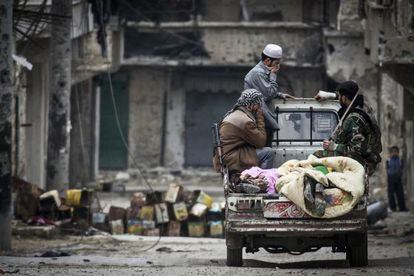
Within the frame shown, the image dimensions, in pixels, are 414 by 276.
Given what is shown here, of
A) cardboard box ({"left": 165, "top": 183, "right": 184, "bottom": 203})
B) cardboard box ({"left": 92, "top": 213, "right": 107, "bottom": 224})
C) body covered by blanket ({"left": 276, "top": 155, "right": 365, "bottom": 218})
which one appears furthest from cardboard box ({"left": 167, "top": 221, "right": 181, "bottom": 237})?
body covered by blanket ({"left": 276, "top": 155, "right": 365, "bottom": 218})

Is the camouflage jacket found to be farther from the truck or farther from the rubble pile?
the rubble pile

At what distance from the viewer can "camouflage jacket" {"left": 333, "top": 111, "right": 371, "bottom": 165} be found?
1579 cm

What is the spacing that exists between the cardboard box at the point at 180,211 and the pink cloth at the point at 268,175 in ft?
24.9

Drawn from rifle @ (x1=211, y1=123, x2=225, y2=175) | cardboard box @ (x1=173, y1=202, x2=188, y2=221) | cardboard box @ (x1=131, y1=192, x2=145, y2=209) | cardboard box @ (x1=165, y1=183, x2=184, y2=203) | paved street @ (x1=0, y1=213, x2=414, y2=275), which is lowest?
paved street @ (x1=0, y1=213, x2=414, y2=275)

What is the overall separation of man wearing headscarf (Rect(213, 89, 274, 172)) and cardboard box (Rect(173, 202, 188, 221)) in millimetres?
6938

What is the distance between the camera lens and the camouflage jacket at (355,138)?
15.8m

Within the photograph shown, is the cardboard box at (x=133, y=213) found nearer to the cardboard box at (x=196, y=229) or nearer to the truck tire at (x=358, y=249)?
the cardboard box at (x=196, y=229)

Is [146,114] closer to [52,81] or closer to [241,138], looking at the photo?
[52,81]

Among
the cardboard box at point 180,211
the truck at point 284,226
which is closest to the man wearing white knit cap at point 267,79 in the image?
the truck at point 284,226

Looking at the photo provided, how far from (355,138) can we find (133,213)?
886 cm

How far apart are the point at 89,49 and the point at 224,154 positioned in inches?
783

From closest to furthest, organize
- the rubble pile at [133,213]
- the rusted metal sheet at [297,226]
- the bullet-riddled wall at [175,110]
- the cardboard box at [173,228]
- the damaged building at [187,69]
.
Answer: the rusted metal sheet at [297,226]
the rubble pile at [133,213]
the cardboard box at [173,228]
the damaged building at [187,69]
the bullet-riddled wall at [175,110]

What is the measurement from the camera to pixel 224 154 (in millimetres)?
16453

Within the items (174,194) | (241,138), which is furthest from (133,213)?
(241,138)
